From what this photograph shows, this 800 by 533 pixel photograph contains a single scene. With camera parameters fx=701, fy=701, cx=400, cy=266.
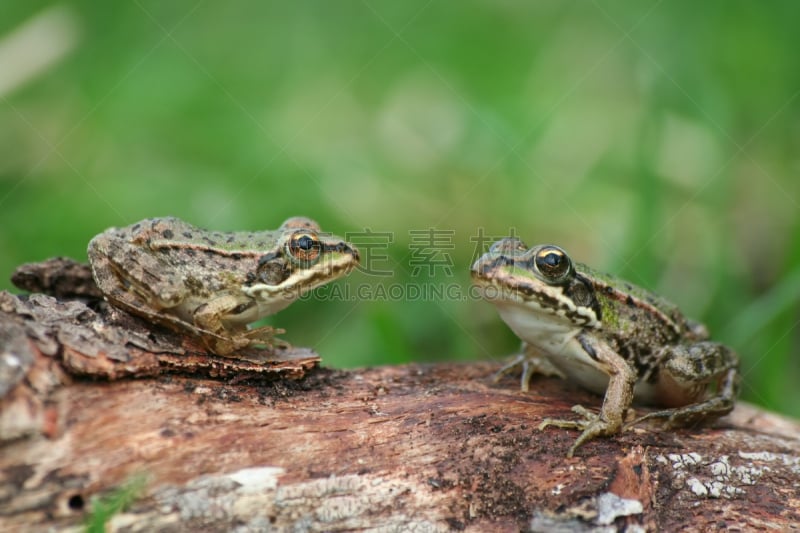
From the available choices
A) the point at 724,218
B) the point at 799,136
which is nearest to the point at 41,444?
the point at 724,218

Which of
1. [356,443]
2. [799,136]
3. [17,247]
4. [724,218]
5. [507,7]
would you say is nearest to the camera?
[356,443]

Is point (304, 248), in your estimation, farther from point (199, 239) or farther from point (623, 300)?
point (623, 300)

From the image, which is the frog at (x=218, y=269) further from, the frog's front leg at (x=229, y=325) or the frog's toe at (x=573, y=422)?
the frog's toe at (x=573, y=422)

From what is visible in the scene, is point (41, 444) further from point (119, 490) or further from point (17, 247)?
point (17, 247)

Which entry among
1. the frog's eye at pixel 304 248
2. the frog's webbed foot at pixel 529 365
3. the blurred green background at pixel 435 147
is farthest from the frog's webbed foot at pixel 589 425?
the blurred green background at pixel 435 147

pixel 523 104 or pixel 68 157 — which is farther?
pixel 523 104
